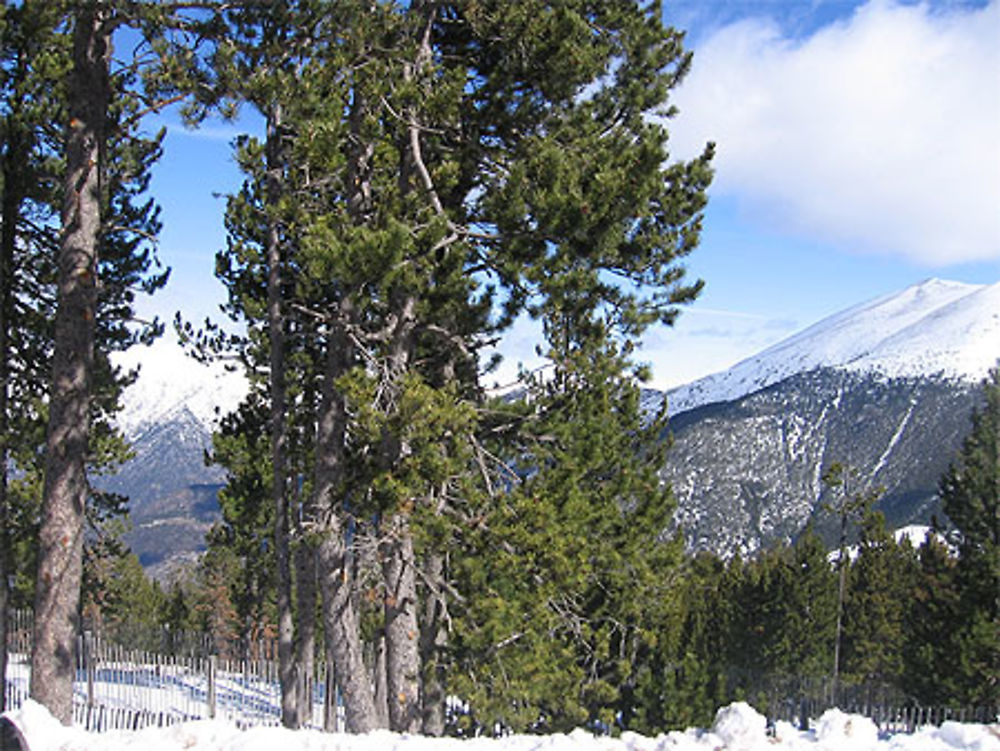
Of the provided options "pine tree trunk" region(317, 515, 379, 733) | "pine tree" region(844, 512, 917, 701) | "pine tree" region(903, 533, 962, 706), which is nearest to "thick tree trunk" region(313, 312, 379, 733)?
"pine tree trunk" region(317, 515, 379, 733)

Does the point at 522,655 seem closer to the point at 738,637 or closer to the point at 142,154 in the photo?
the point at 142,154

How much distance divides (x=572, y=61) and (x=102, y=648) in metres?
15.1

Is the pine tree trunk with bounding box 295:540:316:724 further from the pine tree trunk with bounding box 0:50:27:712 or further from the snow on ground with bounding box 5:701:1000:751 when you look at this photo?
the snow on ground with bounding box 5:701:1000:751

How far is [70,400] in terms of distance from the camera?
9.13m

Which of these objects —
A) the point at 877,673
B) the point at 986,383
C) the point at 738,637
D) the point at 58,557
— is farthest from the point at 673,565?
the point at 877,673

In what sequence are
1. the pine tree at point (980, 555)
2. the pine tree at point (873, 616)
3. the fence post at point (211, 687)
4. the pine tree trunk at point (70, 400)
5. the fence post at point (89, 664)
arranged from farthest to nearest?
the pine tree at point (873, 616)
the pine tree at point (980, 555)
the fence post at point (89, 664)
the fence post at point (211, 687)
the pine tree trunk at point (70, 400)

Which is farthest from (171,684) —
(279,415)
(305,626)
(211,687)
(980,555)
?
(980,555)

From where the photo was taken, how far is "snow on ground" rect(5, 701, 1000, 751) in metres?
5.54

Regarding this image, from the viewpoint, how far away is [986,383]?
117ft

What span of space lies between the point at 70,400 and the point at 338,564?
3490 millimetres

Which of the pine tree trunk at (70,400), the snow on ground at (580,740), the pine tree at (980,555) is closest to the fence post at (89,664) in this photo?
the pine tree trunk at (70,400)

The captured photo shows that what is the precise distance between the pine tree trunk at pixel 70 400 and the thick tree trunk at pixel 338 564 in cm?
261

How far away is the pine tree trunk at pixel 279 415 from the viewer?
44.4ft

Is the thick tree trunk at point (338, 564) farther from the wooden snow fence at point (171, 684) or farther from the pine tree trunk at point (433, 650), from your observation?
the wooden snow fence at point (171, 684)
